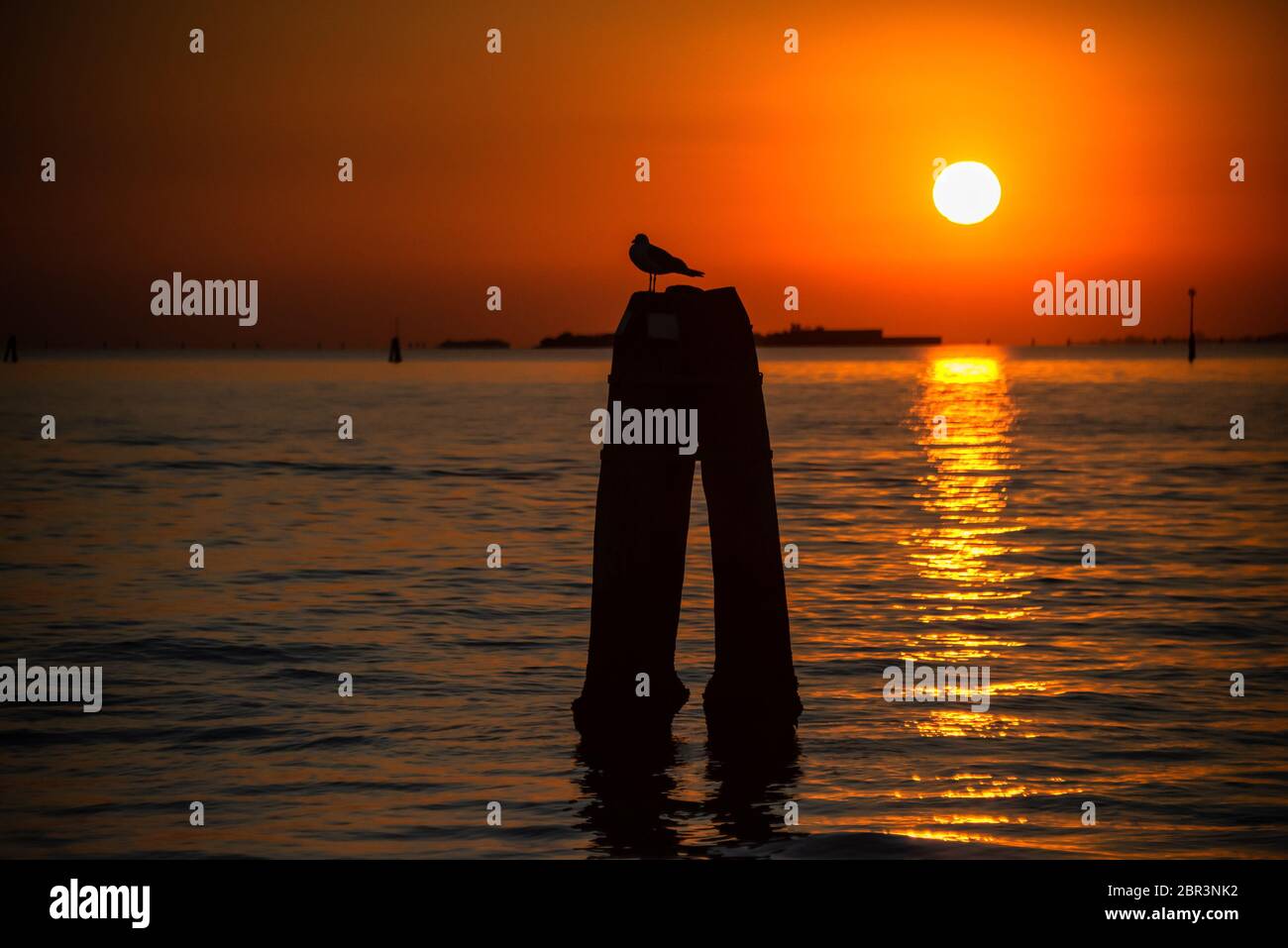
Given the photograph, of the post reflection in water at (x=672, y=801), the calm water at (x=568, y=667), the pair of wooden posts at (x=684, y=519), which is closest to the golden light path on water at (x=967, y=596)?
the calm water at (x=568, y=667)

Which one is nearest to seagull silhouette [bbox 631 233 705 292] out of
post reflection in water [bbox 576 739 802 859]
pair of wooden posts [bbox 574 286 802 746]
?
pair of wooden posts [bbox 574 286 802 746]

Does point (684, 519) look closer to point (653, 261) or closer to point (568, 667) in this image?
point (653, 261)

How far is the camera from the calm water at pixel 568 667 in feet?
39.0

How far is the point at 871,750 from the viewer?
1380 centimetres

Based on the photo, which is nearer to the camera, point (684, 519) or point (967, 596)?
point (684, 519)

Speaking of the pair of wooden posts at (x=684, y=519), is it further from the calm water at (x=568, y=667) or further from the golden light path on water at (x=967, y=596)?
the golden light path on water at (x=967, y=596)

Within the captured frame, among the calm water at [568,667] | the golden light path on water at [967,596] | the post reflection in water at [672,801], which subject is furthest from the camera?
the golden light path on water at [967,596]

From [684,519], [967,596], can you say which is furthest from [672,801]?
[967,596]

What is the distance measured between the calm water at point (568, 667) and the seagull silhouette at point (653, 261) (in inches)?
155

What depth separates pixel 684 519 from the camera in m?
12.2

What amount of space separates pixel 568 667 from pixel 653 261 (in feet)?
20.6

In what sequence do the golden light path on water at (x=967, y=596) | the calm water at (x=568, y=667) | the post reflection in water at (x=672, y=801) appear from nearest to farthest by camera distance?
the post reflection in water at (x=672, y=801), the calm water at (x=568, y=667), the golden light path on water at (x=967, y=596)

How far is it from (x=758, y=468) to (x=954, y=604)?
432 inches
